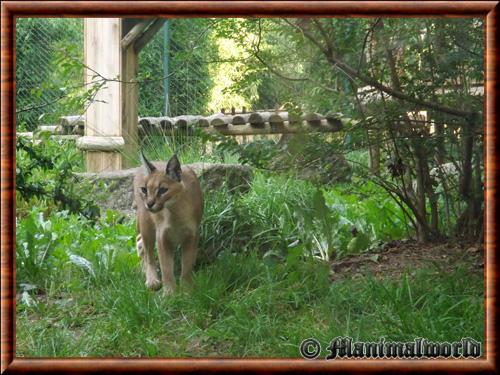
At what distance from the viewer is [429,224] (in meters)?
4.75

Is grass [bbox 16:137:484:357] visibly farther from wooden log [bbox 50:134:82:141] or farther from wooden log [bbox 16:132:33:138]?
wooden log [bbox 16:132:33:138]

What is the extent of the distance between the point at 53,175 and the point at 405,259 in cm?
195

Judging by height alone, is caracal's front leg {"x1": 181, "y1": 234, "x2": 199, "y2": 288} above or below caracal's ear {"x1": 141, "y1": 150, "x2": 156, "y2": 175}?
below

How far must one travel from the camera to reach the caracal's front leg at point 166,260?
4.17 metres

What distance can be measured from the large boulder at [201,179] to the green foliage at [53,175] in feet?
0.27

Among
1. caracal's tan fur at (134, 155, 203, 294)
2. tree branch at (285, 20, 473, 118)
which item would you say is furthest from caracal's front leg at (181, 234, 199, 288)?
tree branch at (285, 20, 473, 118)

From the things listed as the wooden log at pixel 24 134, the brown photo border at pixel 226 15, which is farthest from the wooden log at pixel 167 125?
the brown photo border at pixel 226 15

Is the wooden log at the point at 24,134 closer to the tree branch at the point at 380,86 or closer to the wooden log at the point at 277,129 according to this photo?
the wooden log at the point at 277,129

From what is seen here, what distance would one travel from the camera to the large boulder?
15.6 feet

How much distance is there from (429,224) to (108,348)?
1983 millimetres

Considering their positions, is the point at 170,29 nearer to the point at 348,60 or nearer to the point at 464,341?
the point at 348,60

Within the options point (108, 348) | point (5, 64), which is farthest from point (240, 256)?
point (5, 64)

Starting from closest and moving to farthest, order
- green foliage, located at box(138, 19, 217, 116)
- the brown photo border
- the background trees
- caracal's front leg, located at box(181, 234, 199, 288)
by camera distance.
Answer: the brown photo border → the background trees → caracal's front leg, located at box(181, 234, 199, 288) → green foliage, located at box(138, 19, 217, 116)
